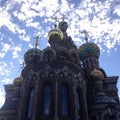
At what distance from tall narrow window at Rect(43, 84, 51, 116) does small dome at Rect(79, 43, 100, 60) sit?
12.0m

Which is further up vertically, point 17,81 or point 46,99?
point 17,81

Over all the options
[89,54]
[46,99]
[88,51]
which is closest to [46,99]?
[46,99]

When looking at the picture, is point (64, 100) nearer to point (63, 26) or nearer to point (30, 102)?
point (30, 102)

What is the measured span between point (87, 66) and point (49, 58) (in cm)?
957

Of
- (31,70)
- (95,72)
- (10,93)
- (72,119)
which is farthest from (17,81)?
(72,119)

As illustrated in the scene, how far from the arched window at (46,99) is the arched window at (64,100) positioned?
99 cm

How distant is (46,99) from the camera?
19766 millimetres

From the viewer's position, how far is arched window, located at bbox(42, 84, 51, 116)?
19.0 metres

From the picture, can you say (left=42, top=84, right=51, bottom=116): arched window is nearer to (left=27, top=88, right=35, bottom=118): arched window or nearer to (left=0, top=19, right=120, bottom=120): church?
(left=0, top=19, right=120, bottom=120): church

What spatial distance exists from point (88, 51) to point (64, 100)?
1297 cm

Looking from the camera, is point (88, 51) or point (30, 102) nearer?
point (30, 102)

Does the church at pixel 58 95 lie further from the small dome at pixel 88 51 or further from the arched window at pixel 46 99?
the small dome at pixel 88 51

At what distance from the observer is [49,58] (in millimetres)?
22094

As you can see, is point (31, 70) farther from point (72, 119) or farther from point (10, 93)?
point (10, 93)
